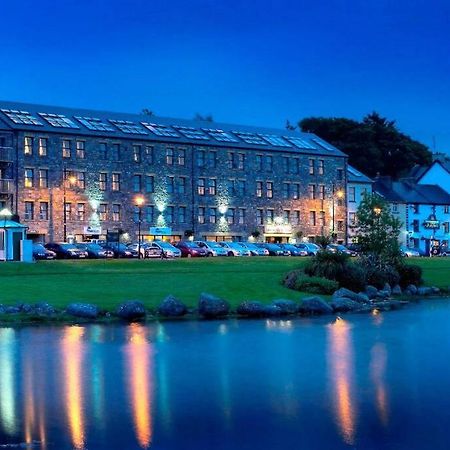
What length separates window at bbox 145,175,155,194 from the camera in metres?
94.6

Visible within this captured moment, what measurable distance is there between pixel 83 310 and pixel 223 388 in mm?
12805

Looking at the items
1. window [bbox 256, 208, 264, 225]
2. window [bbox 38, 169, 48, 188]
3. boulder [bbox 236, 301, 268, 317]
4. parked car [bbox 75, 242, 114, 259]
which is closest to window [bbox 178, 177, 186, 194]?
window [bbox 256, 208, 264, 225]

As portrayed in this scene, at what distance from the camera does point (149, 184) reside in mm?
94875

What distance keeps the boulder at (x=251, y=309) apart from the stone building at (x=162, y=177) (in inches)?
2255

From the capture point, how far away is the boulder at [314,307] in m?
32.8

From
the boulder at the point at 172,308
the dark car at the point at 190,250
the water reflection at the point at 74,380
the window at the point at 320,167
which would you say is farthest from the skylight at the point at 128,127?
the water reflection at the point at 74,380

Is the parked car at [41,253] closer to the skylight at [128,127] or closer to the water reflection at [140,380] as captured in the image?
the skylight at [128,127]

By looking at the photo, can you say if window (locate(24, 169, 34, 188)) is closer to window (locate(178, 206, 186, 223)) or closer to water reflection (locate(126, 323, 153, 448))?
window (locate(178, 206, 186, 223))

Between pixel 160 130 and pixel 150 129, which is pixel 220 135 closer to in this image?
pixel 160 130

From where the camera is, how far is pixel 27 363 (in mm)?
19516

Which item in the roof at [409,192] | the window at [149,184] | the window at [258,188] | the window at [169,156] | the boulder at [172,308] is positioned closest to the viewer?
the boulder at [172,308]

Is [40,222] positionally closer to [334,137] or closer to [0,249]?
[0,249]

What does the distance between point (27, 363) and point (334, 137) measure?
392 ft

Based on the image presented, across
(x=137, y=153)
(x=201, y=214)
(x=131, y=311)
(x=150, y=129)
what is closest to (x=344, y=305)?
(x=131, y=311)
